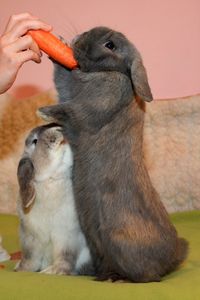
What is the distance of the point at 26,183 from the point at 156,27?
5.09 feet

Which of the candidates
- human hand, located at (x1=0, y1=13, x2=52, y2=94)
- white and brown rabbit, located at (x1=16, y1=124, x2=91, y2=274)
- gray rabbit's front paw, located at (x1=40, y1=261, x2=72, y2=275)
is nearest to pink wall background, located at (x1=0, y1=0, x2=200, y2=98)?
human hand, located at (x1=0, y1=13, x2=52, y2=94)

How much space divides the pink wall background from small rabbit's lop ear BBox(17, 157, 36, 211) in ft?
4.49

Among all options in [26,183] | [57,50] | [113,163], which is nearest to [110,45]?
[57,50]

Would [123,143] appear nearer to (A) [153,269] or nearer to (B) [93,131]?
(B) [93,131]

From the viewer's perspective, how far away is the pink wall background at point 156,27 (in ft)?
9.46

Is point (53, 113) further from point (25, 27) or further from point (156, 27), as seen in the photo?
point (156, 27)

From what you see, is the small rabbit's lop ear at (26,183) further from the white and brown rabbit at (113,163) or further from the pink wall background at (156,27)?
the pink wall background at (156,27)

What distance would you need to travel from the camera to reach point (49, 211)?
65.7 inches

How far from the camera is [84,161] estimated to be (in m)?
1.65

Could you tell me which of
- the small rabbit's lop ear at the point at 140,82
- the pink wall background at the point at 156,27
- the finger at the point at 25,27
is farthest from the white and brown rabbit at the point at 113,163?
the pink wall background at the point at 156,27

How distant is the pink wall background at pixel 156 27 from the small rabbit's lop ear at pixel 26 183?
137 cm

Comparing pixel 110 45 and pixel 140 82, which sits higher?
pixel 110 45

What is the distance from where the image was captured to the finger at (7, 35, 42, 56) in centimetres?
172

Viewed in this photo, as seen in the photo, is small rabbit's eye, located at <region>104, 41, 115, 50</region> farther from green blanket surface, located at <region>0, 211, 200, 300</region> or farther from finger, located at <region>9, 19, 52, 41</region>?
green blanket surface, located at <region>0, 211, 200, 300</region>
